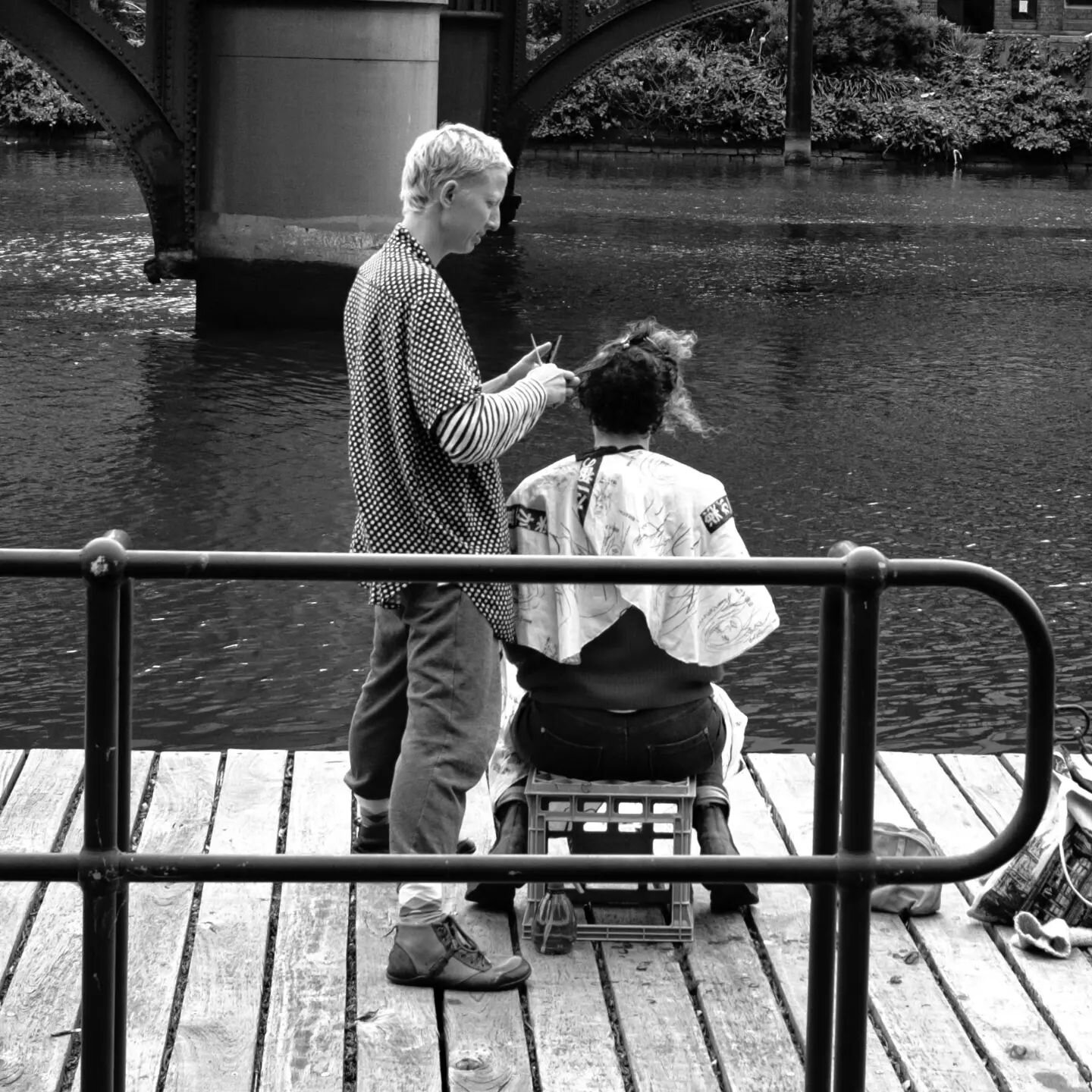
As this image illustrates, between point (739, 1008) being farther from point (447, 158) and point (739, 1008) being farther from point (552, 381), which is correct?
point (447, 158)

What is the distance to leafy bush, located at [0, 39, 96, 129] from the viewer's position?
33.9 metres

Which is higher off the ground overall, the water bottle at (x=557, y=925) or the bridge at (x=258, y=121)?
the bridge at (x=258, y=121)

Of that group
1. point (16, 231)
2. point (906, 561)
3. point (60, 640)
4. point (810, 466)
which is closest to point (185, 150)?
point (16, 231)

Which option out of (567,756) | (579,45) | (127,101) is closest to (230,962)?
(567,756)

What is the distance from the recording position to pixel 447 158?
3416 mm

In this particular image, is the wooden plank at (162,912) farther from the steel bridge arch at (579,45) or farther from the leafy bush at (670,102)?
the leafy bush at (670,102)

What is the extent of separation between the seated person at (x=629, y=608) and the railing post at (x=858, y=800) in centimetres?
105

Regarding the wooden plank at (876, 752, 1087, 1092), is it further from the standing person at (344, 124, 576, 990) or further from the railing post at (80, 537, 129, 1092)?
the railing post at (80, 537, 129, 1092)

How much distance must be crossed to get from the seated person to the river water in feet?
8.23

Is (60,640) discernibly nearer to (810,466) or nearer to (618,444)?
(618,444)

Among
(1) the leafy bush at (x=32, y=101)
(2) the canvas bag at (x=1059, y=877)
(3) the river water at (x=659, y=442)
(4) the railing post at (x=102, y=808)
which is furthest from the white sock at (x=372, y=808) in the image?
(1) the leafy bush at (x=32, y=101)

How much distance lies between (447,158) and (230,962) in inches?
61.1

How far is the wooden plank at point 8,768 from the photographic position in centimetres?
443

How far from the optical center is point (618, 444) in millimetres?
3775
